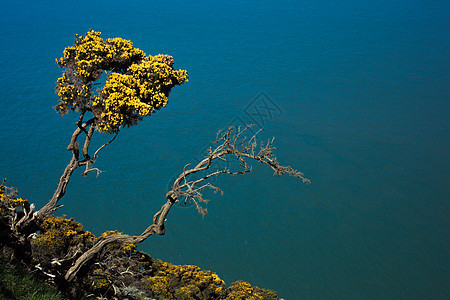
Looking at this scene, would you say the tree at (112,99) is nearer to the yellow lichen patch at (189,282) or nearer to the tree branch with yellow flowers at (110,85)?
the tree branch with yellow flowers at (110,85)

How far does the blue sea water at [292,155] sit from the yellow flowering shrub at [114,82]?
11593 millimetres

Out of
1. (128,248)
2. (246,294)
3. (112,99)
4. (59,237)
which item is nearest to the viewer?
(112,99)

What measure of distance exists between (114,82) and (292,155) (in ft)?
60.6

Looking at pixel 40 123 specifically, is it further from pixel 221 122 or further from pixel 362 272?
pixel 362 272

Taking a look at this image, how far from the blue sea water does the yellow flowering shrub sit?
1159 cm

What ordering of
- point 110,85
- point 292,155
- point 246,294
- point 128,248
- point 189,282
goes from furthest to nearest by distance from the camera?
point 292,155 < point 128,248 < point 189,282 < point 246,294 < point 110,85

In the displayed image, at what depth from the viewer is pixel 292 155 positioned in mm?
27266

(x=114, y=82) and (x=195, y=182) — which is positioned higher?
(x=114, y=82)

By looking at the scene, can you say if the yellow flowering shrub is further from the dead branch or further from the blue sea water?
the blue sea water

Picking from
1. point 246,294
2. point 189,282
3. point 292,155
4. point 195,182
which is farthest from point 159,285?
point 292,155

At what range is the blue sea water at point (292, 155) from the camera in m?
21.0

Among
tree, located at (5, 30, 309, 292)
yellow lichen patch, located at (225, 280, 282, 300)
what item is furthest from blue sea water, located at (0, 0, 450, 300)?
tree, located at (5, 30, 309, 292)

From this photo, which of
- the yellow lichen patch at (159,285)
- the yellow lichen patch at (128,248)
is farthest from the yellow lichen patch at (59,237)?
the yellow lichen patch at (159,285)

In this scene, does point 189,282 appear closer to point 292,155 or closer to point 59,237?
point 59,237
